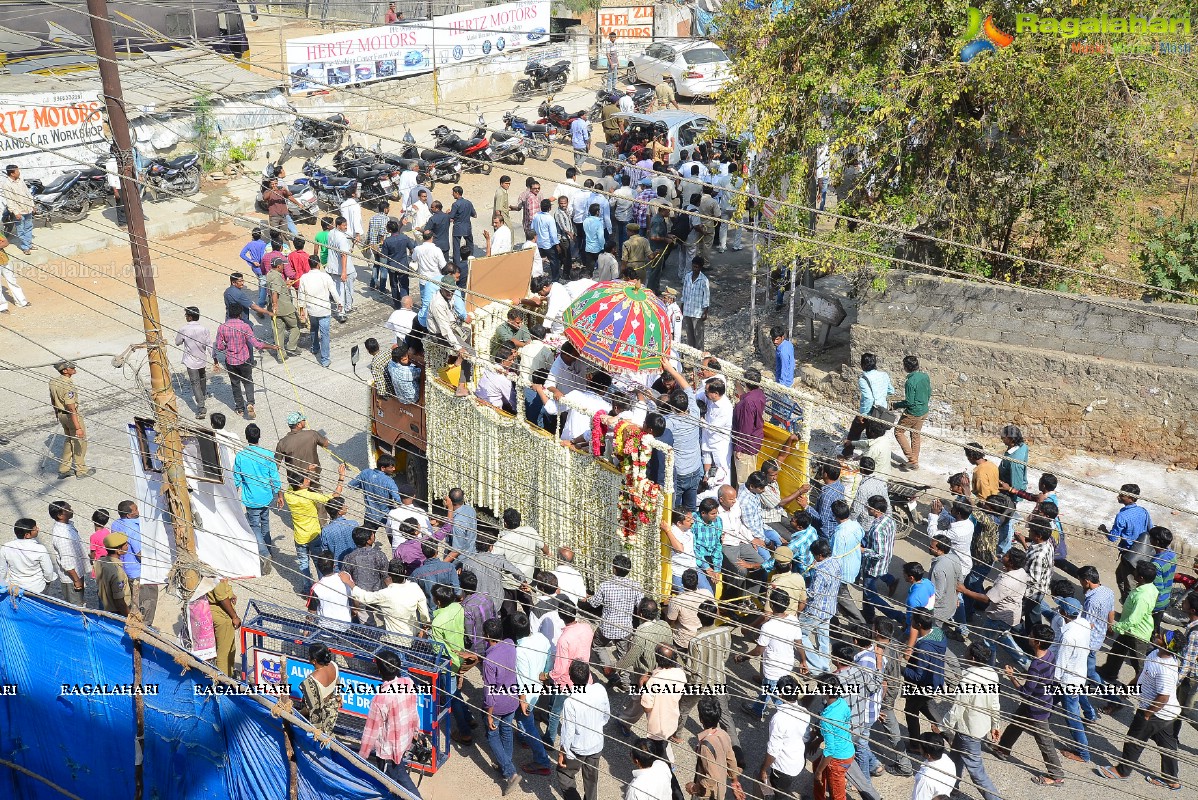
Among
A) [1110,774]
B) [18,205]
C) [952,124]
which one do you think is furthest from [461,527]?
[18,205]

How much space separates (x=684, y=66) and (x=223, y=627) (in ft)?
67.1

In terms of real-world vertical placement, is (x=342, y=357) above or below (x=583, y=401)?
below

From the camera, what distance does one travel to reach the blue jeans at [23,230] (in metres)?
18.4

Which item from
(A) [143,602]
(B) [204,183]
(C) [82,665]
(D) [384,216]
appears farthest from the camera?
(B) [204,183]

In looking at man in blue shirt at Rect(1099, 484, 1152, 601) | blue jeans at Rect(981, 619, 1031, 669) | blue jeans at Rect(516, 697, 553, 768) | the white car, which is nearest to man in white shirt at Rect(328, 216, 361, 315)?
blue jeans at Rect(516, 697, 553, 768)

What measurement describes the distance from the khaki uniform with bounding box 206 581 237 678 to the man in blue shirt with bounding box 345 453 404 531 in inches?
63.5

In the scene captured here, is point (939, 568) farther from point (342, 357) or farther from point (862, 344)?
point (342, 357)

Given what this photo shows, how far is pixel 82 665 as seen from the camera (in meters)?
7.62

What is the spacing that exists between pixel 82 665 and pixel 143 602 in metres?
2.65

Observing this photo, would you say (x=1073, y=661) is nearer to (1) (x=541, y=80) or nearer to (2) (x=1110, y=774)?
(2) (x=1110, y=774)

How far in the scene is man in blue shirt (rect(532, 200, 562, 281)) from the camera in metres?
17.0

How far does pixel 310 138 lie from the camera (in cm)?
2277

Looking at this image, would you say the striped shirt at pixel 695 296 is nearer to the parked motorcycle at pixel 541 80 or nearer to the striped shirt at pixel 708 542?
the striped shirt at pixel 708 542

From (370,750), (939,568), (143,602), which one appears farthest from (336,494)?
(939,568)
